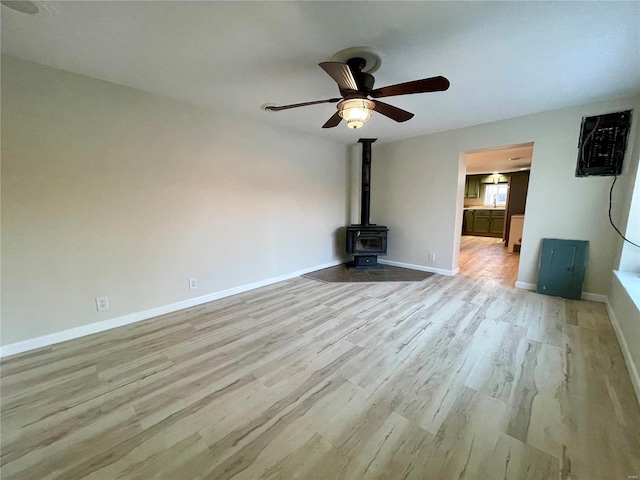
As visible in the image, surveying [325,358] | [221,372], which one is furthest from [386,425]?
[221,372]

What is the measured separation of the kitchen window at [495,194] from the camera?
8.32 metres

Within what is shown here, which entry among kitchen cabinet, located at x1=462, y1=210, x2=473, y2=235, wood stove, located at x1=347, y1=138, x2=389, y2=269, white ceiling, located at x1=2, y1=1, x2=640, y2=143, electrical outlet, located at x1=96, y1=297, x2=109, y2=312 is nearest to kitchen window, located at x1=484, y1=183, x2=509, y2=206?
kitchen cabinet, located at x1=462, y1=210, x2=473, y2=235

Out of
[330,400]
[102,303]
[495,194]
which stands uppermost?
[495,194]

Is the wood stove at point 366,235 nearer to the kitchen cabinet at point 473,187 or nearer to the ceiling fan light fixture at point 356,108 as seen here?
the ceiling fan light fixture at point 356,108

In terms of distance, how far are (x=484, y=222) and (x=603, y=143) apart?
591 centimetres

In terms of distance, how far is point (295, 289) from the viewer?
11.3 ft

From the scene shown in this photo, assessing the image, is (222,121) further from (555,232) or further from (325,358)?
(555,232)

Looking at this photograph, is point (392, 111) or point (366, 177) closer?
point (392, 111)

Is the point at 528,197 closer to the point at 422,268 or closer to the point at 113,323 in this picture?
the point at 422,268

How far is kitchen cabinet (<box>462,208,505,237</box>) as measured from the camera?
7.83 m

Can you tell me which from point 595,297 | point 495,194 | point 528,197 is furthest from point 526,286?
point 495,194

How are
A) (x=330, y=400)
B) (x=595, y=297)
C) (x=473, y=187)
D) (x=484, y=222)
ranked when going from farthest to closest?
(x=473, y=187)
(x=484, y=222)
(x=595, y=297)
(x=330, y=400)

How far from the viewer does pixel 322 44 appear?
1704mm

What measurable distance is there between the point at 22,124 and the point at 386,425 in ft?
10.7
